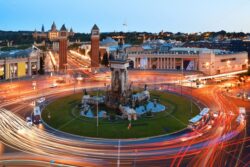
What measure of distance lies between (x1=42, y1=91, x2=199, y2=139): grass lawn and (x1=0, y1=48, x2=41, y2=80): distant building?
3931 centimetres

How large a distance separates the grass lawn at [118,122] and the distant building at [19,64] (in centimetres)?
3931

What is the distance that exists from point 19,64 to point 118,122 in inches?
2402

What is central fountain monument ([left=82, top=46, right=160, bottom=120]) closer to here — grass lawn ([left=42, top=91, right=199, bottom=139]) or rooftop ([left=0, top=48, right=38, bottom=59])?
grass lawn ([left=42, top=91, right=199, bottom=139])

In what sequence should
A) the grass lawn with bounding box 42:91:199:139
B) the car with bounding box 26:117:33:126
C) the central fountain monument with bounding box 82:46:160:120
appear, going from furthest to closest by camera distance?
the central fountain monument with bounding box 82:46:160:120, the car with bounding box 26:117:33:126, the grass lawn with bounding box 42:91:199:139

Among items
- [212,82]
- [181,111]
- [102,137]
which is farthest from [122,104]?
[212,82]

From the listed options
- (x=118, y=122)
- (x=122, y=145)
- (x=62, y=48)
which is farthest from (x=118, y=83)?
(x=62, y=48)

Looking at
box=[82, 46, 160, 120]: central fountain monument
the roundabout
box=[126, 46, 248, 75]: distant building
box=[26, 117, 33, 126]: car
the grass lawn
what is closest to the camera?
the roundabout

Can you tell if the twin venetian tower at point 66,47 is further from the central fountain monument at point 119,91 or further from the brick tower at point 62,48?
the central fountain monument at point 119,91

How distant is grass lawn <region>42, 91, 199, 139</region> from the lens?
149 ft

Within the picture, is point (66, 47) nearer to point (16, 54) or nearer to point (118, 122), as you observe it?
point (16, 54)

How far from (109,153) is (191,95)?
40044 millimetres

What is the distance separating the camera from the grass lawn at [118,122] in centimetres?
4544

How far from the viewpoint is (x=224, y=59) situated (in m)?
116

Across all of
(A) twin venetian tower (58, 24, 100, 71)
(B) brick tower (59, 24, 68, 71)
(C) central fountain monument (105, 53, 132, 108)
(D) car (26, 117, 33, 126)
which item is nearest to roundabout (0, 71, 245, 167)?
(D) car (26, 117, 33, 126)
